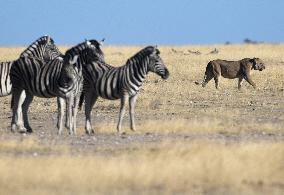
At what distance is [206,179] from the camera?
1109 cm

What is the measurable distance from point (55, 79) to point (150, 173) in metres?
6.17

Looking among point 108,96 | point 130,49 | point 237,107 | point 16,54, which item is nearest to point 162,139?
point 108,96

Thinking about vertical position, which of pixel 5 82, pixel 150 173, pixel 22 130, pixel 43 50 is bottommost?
pixel 150 173

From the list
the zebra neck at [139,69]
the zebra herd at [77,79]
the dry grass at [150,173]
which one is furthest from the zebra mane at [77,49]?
the dry grass at [150,173]

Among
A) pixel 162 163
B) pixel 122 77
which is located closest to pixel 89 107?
pixel 122 77

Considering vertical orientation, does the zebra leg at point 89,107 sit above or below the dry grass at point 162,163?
above

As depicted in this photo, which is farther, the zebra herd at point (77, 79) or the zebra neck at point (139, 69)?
the zebra neck at point (139, 69)

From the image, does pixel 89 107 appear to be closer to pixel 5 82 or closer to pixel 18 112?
pixel 18 112

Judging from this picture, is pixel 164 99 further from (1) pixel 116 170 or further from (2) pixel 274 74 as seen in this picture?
(1) pixel 116 170

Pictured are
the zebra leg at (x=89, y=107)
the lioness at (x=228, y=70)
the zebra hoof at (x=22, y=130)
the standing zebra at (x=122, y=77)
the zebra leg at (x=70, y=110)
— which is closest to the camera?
the zebra leg at (x=70, y=110)

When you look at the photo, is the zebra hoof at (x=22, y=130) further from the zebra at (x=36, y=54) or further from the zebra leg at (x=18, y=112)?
the zebra at (x=36, y=54)

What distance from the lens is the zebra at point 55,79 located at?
54.8 ft

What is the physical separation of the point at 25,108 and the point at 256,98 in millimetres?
10427

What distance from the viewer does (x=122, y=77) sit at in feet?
56.1
